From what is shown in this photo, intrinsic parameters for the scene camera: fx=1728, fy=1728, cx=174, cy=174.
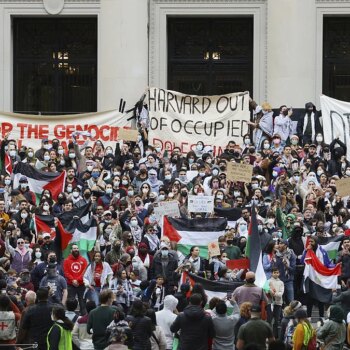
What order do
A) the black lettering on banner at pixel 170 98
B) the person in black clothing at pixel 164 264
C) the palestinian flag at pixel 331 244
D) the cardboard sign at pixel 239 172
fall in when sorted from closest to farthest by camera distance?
1. the person in black clothing at pixel 164 264
2. the palestinian flag at pixel 331 244
3. the cardboard sign at pixel 239 172
4. the black lettering on banner at pixel 170 98

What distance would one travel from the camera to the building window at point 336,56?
4603 cm

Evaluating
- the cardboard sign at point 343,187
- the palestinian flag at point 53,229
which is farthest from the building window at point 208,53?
the palestinian flag at point 53,229

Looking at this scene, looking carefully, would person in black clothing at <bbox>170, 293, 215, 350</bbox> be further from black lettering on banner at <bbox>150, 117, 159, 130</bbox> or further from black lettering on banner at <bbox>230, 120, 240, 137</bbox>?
black lettering on banner at <bbox>150, 117, 159, 130</bbox>

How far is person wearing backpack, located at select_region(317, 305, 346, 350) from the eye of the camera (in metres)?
23.7

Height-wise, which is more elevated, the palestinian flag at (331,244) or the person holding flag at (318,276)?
the palestinian flag at (331,244)

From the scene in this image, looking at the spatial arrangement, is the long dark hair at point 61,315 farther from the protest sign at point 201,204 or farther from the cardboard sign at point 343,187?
the cardboard sign at point 343,187

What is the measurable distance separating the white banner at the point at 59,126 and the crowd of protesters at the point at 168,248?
0.62m

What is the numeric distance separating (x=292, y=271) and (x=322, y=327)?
6140 mm

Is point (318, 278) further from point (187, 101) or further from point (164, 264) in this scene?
point (187, 101)

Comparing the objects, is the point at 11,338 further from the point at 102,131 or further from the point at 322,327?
the point at 102,131

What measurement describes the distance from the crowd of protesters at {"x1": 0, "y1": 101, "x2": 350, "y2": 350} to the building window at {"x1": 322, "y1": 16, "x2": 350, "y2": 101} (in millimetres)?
4870

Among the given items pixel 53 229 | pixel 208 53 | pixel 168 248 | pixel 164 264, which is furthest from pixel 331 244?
pixel 208 53

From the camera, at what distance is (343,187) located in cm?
3328

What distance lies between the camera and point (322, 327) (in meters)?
23.8
